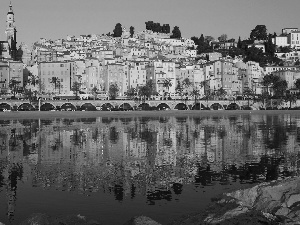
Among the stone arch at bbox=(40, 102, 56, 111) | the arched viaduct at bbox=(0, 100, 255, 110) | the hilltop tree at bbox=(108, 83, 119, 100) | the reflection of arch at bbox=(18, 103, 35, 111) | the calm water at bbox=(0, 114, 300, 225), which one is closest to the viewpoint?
the calm water at bbox=(0, 114, 300, 225)

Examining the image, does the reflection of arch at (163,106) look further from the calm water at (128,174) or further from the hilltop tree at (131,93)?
the calm water at (128,174)

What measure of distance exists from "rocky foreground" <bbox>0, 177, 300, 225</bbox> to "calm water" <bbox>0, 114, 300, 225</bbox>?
1.63 metres

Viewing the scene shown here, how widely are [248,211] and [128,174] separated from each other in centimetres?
1278

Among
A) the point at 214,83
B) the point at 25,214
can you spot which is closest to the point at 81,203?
the point at 25,214

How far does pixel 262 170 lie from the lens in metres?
29.5

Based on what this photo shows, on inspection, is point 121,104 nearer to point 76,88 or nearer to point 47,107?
point 76,88

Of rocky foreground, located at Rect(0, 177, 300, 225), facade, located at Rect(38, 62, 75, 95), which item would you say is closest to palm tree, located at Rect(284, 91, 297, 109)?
facade, located at Rect(38, 62, 75, 95)

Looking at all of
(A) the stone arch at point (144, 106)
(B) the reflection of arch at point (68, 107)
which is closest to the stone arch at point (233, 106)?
(A) the stone arch at point (144, 106)

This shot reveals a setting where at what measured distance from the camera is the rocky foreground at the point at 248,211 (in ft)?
50.9

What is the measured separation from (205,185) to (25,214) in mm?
9367

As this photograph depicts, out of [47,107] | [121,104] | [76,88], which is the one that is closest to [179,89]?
[121,104]

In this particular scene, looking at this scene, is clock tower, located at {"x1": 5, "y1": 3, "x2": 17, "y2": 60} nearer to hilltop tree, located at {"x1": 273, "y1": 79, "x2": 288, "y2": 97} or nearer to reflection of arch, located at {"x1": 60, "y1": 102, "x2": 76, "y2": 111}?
reflection of arch, located at {"x1": 60, "y1": 102, "x2": 76, "y2": 111}

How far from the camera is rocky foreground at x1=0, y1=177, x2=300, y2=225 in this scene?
15.5 meters

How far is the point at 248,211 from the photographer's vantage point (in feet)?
53.6
